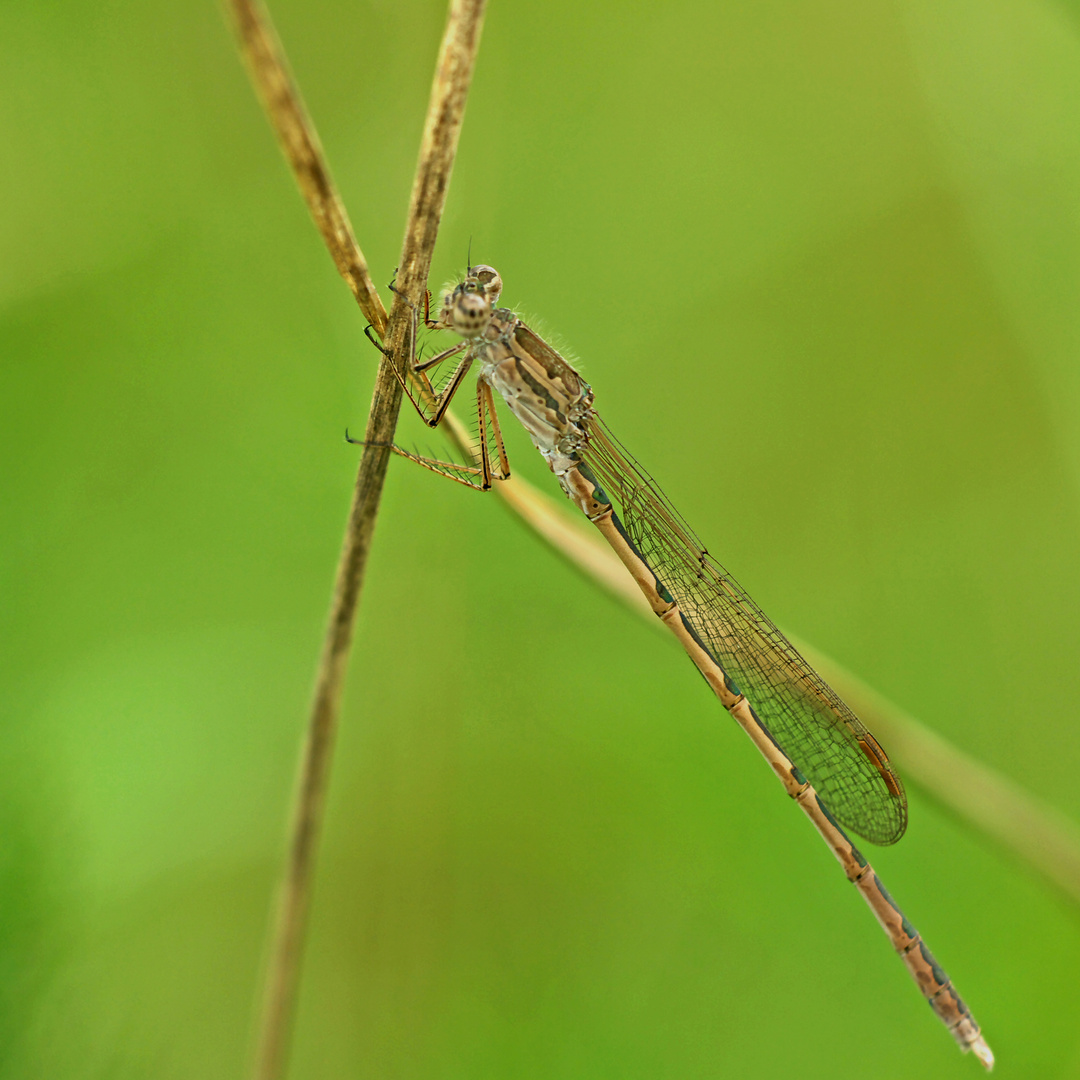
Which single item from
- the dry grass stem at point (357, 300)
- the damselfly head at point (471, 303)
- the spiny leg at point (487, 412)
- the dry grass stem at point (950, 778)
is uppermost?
the damselfly head at point (471, 303)

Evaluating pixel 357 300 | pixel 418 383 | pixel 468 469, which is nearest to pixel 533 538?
pixel 468 469

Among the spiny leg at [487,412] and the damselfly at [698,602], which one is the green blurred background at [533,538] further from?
the spiny leg at [487,412]

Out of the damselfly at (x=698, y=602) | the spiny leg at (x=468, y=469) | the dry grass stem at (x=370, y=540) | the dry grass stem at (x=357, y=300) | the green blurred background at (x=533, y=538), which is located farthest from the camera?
the damselfly at (x=698, y=602)

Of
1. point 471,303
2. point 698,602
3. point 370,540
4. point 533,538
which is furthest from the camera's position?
point 698,602

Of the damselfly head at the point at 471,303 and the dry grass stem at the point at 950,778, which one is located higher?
the damselfly head at the point at 471,303

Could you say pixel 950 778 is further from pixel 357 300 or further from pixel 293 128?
pixel 293 128

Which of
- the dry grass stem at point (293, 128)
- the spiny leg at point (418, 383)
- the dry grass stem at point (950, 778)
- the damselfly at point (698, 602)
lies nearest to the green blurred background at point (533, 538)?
the dry grass stem at point (950, 778)
